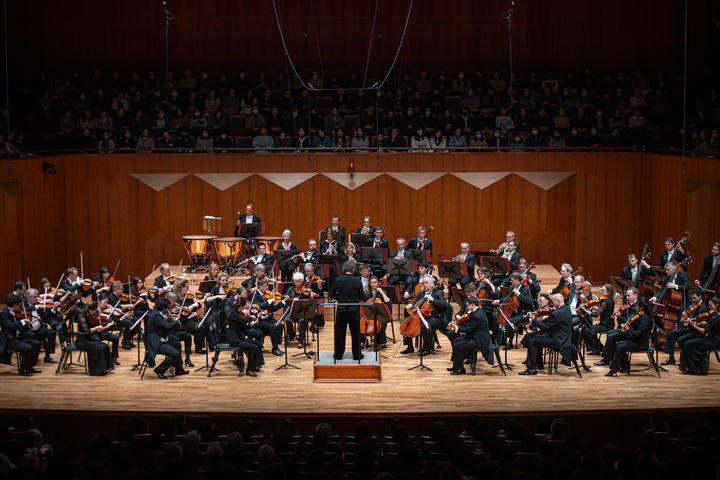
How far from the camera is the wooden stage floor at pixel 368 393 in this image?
35.0 feet

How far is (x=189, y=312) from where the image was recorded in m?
13.0

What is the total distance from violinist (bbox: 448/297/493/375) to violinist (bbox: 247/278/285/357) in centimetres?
278

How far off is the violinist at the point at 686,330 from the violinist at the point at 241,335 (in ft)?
20.2

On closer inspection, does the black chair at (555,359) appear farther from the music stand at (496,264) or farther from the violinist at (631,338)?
the music stand at (496,264)

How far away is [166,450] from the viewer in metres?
7.66

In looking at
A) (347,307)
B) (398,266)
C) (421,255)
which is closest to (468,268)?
(421,255)

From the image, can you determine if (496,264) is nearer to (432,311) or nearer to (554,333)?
(432,311)

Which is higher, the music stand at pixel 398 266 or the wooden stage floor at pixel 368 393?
the music stand at pixel 398 266

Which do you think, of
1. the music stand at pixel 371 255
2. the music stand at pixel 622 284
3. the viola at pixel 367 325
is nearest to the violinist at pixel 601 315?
the music stand at pixel 622 284

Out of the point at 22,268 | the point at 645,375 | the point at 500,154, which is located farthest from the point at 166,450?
the point at 500,154

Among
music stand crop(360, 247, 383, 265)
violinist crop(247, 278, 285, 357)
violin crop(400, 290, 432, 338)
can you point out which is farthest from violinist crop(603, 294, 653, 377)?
violinist crop(247, 278, 285, 357)

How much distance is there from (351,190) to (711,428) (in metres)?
11.1

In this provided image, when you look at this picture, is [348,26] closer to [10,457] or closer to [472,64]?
[472,64]

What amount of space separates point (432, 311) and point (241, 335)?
2.97 m
